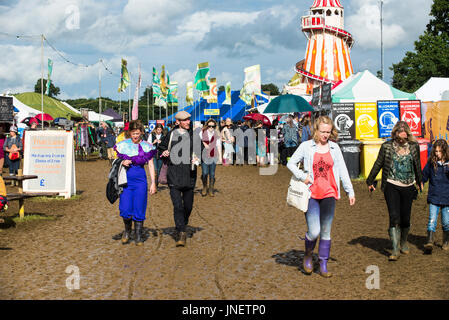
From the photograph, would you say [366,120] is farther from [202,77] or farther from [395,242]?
[202,77]

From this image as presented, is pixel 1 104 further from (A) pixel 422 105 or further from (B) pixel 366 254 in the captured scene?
(B) pixel 366 254

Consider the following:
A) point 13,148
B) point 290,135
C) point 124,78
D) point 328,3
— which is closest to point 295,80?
point 328,3

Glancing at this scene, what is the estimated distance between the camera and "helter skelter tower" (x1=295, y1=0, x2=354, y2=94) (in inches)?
2127

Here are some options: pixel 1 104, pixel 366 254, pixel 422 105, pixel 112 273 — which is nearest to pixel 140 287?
pixel 112 273

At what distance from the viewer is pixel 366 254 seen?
7512mm

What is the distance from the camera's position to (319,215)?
639cm

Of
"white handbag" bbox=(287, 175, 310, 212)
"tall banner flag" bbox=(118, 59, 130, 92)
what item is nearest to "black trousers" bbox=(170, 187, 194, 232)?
"white handbag" bbox=(287, 175, 310, 212)

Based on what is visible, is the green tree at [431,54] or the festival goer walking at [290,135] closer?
the festival goer walking at [290,135]

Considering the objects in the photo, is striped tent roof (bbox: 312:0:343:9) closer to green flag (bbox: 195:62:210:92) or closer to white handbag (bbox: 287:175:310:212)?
green flag (bbox: 195:62:210:92)

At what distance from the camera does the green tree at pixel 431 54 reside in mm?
40822

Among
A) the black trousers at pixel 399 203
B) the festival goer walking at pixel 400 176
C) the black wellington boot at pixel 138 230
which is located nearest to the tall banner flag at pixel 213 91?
the black wellington boot at pixel 138 230

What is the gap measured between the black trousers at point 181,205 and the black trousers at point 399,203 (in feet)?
9.27

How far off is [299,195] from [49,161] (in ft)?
27.9

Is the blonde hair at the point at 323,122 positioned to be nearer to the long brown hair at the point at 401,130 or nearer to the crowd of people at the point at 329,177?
the crowd of people at the point at 329,177
